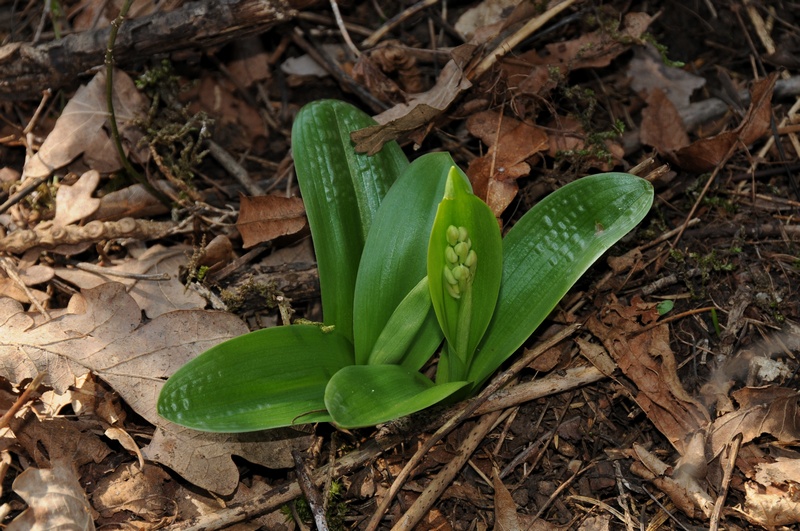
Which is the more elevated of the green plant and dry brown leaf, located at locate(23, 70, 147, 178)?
dry brown leaf, located at locate(23, 70, 147, 178)

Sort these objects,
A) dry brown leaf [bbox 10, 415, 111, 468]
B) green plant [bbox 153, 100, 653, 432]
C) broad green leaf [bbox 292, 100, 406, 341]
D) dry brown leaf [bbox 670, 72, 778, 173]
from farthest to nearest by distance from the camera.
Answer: dry brown leaf [bbox 670, 72, 778, 173], broad green leaf [bbox 292, 100, 406, 341], dry brown leaf [bbox 10, 415, 111, 468], green plant [bbox 153, 100, 653, 432]

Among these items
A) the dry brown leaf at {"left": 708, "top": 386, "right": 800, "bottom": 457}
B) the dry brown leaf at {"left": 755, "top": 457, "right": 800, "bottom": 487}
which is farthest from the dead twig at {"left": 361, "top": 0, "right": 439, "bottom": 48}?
the dry brown leaf at {"left": 755, "top": 457, "right": 800, "bottom": 487}

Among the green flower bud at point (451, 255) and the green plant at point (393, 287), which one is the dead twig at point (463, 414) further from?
the green flower bud at point (451, 255)

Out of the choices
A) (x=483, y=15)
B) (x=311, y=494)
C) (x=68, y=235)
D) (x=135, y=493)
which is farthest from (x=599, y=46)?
(x=135, y=493)

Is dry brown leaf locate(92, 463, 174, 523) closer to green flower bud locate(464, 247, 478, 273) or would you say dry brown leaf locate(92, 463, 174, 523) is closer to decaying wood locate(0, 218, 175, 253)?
decaying wood locate(0, 218, 175, 253)

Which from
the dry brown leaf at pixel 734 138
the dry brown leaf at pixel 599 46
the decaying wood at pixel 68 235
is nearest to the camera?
the decaying wood at pixel 68 235

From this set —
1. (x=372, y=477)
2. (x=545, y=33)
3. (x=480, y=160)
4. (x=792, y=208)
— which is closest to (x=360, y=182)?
(x=480, y=160)

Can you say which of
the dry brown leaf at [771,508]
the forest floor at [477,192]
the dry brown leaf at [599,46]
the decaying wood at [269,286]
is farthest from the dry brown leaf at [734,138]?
the decaying wood at [269,286]
